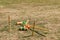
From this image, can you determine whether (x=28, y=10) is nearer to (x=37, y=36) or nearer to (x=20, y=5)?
(x=20, y=5)

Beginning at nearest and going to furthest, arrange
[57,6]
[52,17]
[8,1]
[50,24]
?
[50,24] → [52,17] → [57,6] → [8,1]

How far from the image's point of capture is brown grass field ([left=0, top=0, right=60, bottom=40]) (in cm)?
706

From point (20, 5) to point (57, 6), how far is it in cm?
187

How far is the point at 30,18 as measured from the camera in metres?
8.62

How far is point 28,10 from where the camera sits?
382 inches

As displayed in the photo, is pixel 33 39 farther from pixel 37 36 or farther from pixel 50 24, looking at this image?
pixel 50 24

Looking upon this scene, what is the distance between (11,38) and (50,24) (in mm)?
1887

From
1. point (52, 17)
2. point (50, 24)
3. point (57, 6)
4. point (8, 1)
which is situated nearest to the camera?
point (50, 24)

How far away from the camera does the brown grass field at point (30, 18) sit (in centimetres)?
706

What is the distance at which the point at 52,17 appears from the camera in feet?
28.9

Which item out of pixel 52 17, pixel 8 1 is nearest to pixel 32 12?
pixel 52 17

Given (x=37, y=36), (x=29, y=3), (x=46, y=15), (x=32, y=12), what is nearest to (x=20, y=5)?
(x=29, y=3)

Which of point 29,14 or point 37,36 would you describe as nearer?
point 37,36

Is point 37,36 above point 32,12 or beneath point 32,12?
beneath
